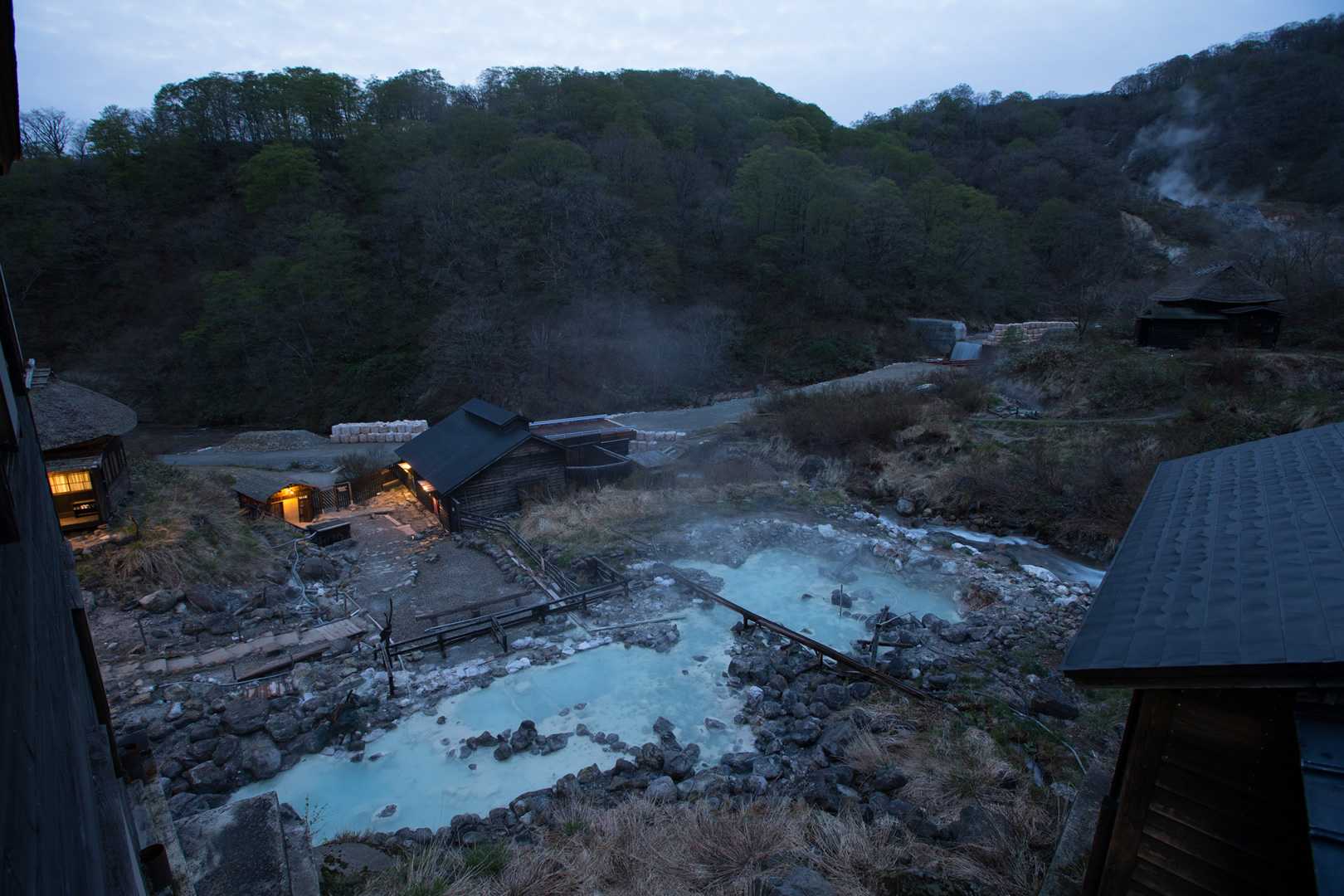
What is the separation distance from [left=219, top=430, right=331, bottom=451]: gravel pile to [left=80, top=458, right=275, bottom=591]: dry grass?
10.3 metres

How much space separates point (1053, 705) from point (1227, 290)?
22.5 meters

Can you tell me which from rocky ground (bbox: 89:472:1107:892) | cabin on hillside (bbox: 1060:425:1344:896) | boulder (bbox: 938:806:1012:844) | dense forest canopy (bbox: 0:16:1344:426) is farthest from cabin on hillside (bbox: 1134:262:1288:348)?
boulder (bbox: 938:806:1012:844)

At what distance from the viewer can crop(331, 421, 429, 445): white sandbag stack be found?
25.8 m

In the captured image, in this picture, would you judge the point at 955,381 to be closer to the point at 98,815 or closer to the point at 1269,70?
the point at 98,815

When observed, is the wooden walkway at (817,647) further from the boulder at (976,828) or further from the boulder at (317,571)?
the boulder at (317,571)

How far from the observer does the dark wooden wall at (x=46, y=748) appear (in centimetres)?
101

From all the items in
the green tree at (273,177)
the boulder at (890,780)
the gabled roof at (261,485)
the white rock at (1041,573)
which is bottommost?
the white rock at (1041,573)

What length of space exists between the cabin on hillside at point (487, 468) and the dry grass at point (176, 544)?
4.29 meters

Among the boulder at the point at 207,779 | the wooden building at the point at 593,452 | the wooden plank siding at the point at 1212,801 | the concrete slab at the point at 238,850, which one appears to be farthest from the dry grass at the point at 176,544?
the wooden plank siding at the point at 1212,801

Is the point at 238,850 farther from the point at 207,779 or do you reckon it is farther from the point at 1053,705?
the point at 1053,705

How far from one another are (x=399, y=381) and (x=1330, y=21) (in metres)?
86.7

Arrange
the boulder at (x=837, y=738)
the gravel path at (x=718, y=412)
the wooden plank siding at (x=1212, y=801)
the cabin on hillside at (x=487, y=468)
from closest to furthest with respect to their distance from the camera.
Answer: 1. the wooden plank siding at (x=1212, y=801)
2. the boulder at (x=837, y=738)
3. the cabin on hillside at (x=487, y=468)
4. the gravel path at (x=718, y=412)

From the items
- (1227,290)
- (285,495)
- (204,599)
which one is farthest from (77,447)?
(1227,290)

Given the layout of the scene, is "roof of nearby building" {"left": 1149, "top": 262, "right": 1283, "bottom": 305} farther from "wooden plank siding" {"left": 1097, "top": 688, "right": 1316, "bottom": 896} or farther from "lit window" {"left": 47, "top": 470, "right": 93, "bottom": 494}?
"lit window" {"left": 47, "top": 470, "right": 93, "bottom": 494}
